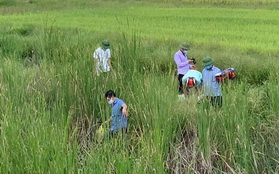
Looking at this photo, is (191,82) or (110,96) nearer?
(110,96)

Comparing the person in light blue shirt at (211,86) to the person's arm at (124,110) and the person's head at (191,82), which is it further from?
the person's arm at (124,110)

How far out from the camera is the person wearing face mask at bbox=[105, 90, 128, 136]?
4.54 meters

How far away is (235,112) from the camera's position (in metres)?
4.20

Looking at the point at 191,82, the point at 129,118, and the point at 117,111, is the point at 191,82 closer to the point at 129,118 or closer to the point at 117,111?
the point at 129,118

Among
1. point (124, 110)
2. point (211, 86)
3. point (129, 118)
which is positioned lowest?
point (129, 118)

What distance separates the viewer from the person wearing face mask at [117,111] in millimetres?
4540

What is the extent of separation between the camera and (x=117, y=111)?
15.6 ft

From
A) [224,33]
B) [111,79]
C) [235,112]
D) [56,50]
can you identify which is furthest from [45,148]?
[224,33]

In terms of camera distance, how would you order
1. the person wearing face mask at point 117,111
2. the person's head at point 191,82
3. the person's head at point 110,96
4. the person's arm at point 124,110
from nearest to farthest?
the person wearing face mask at point 117,111 < the person's arm at point 124,110 < the person's head at point 110,96 < the person's head at point 191,82

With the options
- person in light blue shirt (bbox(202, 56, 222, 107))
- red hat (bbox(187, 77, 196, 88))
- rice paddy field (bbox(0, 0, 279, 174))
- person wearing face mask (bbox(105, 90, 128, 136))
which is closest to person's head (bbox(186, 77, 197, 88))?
red hat (bbox(187, 77, 196, 88))

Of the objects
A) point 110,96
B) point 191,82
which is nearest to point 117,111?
point 110,96

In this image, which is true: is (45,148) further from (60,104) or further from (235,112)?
(235,112)

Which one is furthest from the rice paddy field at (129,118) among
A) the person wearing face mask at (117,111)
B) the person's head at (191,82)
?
the person's head at (191,82)

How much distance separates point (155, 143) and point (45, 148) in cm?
89
